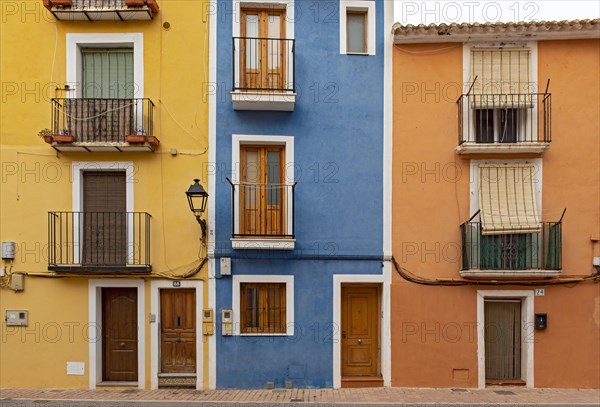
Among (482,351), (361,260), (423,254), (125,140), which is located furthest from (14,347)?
(482,351)

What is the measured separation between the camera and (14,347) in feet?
30.9

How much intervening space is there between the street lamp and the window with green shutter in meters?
2.76

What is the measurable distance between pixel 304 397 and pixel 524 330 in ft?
15.4

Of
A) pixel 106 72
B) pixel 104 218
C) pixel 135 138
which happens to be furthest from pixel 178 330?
pixel 106 72

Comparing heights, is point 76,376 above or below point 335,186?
below

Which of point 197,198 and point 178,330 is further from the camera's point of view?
point 178,330

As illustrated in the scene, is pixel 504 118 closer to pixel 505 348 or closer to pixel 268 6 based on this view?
pixel 505 348

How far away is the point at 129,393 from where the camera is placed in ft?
30.0

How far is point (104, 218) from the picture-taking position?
948 cm

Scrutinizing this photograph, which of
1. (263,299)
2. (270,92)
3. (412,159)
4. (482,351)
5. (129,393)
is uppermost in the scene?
(270,92)

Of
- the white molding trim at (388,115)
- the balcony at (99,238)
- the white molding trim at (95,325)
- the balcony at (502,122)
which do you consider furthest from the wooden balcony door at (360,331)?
the balcony at (99,238)

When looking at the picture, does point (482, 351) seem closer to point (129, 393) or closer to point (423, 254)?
point (423, 254)

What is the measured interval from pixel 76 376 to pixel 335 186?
21.2ft

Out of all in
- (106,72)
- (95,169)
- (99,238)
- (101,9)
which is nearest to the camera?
(101,9)
